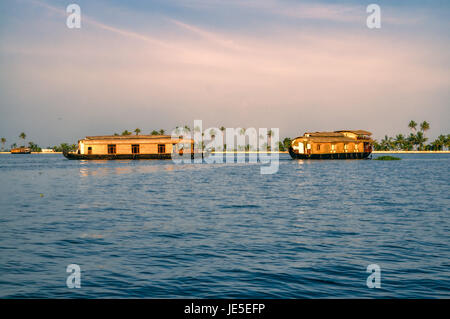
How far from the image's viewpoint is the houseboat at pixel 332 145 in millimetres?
107375

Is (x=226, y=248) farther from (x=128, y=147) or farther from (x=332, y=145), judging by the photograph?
(x=332, y=145)

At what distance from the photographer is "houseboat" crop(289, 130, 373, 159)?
107 m

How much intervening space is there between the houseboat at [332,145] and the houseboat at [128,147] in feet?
104

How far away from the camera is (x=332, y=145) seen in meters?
109

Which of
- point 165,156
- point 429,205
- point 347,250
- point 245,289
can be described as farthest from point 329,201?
point 165,156

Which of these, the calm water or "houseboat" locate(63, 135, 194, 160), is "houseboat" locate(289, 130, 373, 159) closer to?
"houseboat" locate(63, 135, 194, 160)

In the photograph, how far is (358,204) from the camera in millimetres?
28703

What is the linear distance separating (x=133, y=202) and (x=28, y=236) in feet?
40.7

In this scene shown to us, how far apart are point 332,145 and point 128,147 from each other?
168ft
